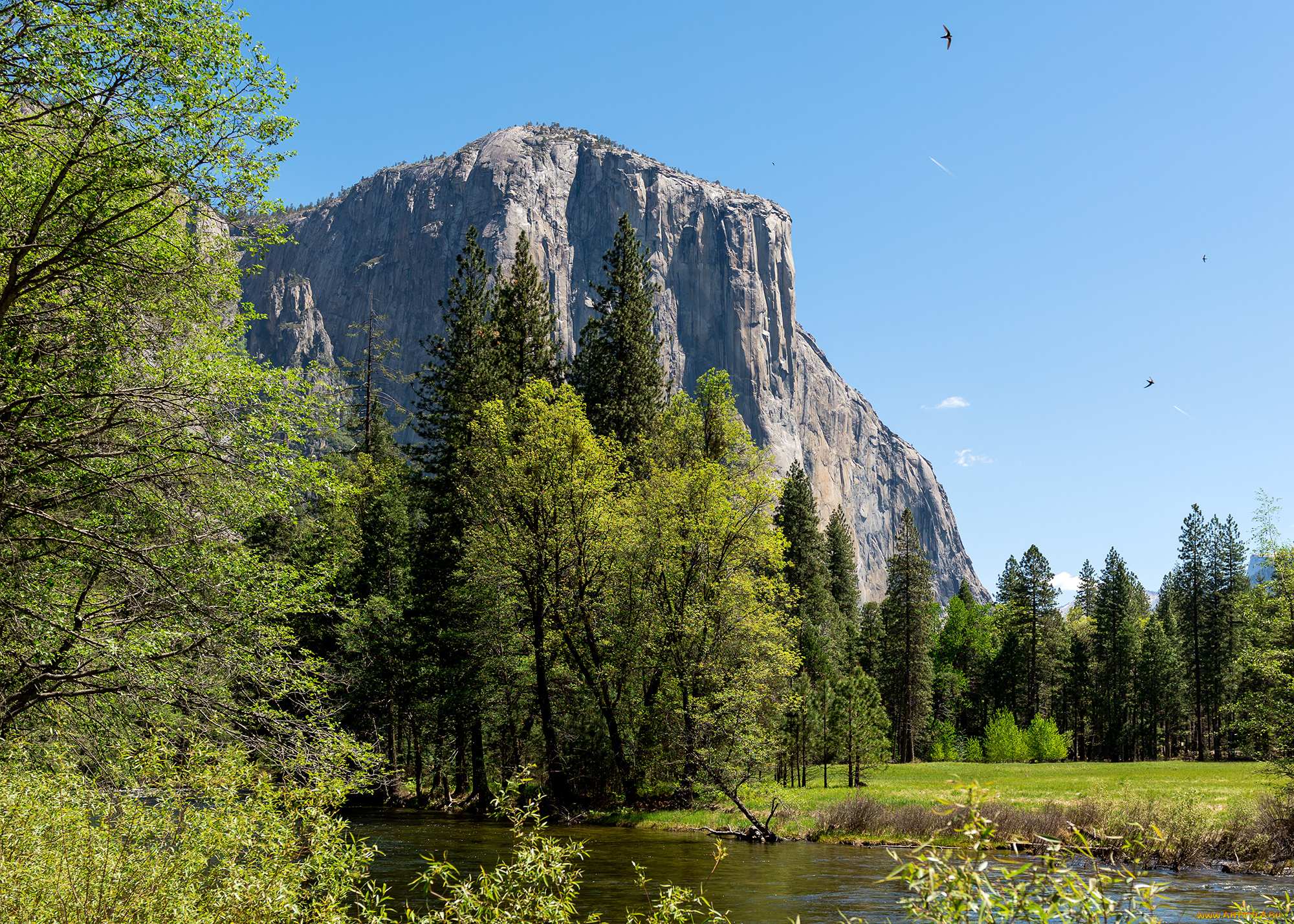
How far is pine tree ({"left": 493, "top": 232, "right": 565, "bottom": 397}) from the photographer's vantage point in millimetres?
40625

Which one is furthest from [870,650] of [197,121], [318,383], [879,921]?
[197,121]

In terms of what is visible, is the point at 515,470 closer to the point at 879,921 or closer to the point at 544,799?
the point at 544,799

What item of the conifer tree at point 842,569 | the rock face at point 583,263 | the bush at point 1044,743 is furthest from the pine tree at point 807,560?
the rock face at point 583,263

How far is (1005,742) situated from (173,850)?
192 feet

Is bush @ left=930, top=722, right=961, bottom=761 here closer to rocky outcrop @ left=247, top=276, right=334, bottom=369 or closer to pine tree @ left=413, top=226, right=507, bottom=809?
pine tree @ left=413, top=226, right=507, bottom=809

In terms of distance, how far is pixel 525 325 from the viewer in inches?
1618

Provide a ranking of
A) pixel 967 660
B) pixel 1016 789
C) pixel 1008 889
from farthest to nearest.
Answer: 1. pixel 967 660
2. pixel 1016 789
3. pixel 1008 889

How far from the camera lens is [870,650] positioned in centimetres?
6456

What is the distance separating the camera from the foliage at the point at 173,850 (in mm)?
6590

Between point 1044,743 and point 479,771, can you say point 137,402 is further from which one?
point 1044,743

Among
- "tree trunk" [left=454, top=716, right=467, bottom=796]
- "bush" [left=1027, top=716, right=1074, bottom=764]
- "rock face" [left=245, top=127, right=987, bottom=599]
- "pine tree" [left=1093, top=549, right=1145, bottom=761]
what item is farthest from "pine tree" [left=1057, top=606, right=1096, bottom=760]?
"rock face" [left=245, top=127, right=987, bottom=599]

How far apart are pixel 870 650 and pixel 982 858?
2549 inches

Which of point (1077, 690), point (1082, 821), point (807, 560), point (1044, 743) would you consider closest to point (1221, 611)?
point (1077, 690)

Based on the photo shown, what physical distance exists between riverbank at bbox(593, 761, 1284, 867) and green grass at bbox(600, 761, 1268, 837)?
0.23 feet
